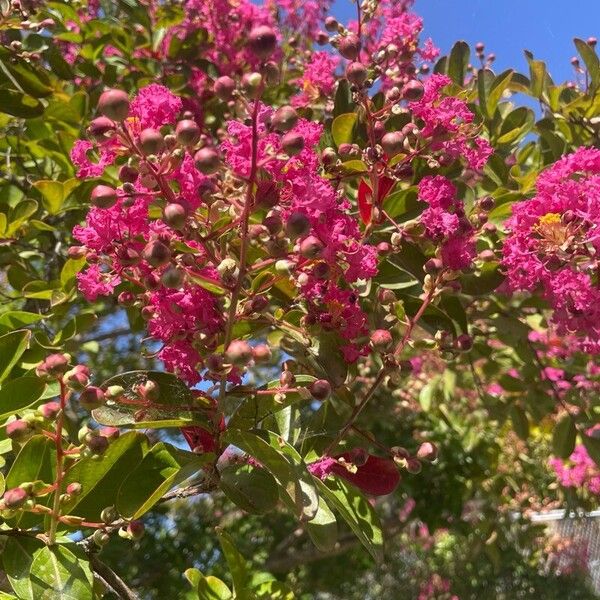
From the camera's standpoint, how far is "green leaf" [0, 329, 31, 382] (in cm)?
100

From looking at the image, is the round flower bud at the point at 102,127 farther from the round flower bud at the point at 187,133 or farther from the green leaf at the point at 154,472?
the green leaf at the point at 154,472

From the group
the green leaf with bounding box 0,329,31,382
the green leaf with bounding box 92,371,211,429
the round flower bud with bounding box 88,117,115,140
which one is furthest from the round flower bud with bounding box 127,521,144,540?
the round flower bud with bounding box 88,117,115,140

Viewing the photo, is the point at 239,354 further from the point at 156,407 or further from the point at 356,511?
Answer: the point at 356,511

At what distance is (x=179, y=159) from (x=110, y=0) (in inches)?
65.9

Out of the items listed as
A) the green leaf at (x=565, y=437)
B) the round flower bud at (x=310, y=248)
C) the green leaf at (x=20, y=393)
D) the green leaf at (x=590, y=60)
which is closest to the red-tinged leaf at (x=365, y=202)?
the round flower bud at (x=310, y=248)

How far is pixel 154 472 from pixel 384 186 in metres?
0.50

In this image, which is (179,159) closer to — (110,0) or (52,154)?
(52,154)

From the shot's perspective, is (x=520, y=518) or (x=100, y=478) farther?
(x=520, y=518)

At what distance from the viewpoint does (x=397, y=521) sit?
Result: 3.59m

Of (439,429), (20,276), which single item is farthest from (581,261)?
(439,429)

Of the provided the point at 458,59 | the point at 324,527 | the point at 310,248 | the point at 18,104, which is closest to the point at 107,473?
the point at 324,527

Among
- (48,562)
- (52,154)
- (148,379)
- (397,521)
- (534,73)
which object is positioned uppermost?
(534,73)

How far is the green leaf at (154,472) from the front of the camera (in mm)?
877

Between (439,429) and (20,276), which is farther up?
(20,276)
